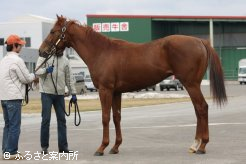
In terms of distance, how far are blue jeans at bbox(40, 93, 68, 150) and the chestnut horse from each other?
80 cm

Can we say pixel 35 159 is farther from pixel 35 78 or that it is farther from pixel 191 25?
pixel 191 25

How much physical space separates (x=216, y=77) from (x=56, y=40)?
306 cm

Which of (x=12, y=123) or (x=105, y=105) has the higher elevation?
(x=105, y=105)

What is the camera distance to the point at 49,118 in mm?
11430

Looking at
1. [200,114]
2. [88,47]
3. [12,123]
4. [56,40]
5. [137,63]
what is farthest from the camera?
[88,47]

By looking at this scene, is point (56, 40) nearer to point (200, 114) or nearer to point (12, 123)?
point (12, 123)

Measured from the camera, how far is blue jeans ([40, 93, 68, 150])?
11.4m

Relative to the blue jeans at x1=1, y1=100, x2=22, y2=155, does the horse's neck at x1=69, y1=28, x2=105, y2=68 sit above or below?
above

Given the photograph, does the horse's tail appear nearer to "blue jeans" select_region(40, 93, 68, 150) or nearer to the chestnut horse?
the chestnut horse

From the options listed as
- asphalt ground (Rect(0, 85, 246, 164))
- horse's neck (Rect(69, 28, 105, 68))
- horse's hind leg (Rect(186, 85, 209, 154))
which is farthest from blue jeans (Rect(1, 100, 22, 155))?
horse's hind leg (Rect(186, 85, 209, 154))

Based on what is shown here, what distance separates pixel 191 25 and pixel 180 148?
78990 millimetres

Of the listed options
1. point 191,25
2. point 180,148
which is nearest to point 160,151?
point 180,148

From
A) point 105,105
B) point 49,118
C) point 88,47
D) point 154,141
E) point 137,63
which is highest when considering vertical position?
point 88,47

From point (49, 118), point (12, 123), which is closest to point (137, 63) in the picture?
point (49, 118)
